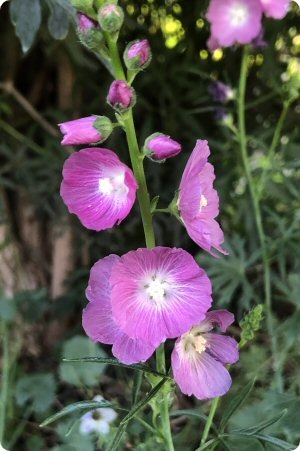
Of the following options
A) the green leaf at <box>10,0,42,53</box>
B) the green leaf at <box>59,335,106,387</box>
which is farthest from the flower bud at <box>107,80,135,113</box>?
the green leaf at <box>59,335,106,387</box>

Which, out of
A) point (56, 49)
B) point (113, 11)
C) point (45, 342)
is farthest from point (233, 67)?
point (113, 11)

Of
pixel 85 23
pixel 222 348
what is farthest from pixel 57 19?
pixel 222 348

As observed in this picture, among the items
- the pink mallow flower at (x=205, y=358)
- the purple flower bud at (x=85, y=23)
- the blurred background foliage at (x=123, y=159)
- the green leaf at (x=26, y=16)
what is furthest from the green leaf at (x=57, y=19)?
the pink mallow flower at (x=205, y=358)

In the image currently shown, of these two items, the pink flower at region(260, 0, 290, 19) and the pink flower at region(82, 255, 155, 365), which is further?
the pink flower at region(260, 0, 290, 19)

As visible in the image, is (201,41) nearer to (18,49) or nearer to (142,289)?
(18,49)

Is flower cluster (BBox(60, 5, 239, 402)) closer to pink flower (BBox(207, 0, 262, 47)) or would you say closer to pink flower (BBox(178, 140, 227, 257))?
pink flower (BBox(178, 140, 227, 257))

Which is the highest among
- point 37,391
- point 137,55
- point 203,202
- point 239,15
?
point 239,15

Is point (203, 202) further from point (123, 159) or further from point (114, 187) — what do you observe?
point (123, 159)
